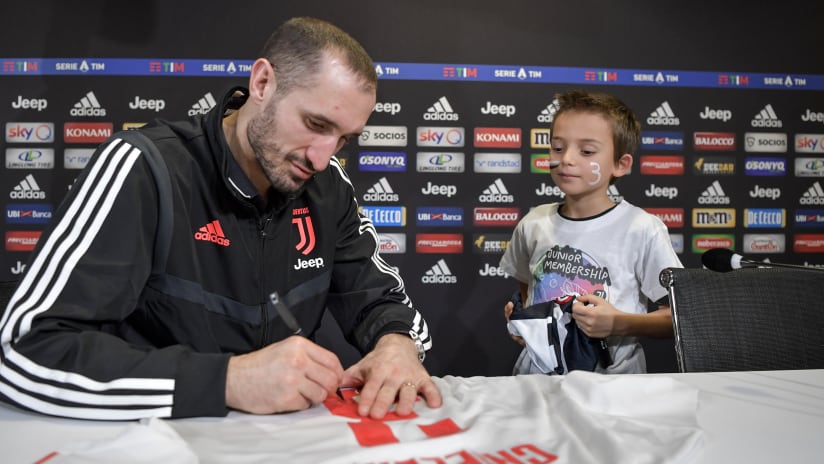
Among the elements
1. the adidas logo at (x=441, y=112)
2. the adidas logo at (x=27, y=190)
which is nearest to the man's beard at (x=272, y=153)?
the adidas logo at (x=441, y=112)

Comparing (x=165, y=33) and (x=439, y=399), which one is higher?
(x=165, y=33)

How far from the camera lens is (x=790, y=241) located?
11.8ft

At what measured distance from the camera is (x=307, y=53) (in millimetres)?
1223

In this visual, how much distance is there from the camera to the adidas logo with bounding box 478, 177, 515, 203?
341 cm

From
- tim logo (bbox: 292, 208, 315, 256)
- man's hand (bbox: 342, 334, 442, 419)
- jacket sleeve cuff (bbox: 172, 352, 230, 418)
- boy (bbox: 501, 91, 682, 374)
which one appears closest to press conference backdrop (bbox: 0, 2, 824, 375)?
boy (bbox: 501, 91, 682, 374)

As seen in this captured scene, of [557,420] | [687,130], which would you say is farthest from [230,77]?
[557,420]

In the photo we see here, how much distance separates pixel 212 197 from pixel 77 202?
0.26 meters

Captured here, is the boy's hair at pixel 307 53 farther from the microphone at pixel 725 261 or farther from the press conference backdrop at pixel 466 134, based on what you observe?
the press conference backdrop at pixel 466 134

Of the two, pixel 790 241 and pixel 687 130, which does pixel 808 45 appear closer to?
pixel 687 130

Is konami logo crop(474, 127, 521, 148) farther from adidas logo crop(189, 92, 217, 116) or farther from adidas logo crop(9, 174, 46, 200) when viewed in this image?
adidas logo crop(9, 174, 46, 200)

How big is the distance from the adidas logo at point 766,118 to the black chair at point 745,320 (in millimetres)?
2255

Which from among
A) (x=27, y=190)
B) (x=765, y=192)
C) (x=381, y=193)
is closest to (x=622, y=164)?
(x=381, y=193)

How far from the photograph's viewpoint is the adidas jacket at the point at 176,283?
0.91m

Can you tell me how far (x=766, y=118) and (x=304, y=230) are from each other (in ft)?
10.6
